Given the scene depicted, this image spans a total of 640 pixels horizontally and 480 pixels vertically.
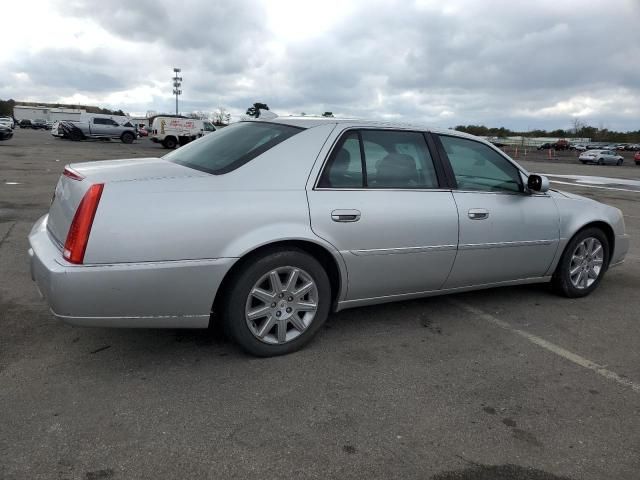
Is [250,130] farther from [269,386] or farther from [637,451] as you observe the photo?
[637,451]

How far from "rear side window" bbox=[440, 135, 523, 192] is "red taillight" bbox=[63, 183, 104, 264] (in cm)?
257

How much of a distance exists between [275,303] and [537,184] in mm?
2489

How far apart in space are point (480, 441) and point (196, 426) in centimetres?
141

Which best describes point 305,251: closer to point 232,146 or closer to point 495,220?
point 232,146

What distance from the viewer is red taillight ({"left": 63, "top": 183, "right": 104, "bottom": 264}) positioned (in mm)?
2771

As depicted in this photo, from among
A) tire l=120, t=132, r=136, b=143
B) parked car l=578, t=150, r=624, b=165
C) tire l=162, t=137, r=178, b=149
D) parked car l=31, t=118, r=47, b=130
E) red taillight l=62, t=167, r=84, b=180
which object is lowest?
red taillight l=62, t=167, r=84, b=180

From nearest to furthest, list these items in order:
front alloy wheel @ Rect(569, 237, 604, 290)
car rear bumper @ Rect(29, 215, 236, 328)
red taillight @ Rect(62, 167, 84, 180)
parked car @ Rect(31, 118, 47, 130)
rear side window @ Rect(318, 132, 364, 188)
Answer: car rear bumper @ Rect(29, 215, 236, 328) < red taillight @ Rect(62, 167, 84, 180) < rear side window @ Rect(318, 132, 364, 188) < front alloy wheel @ Rect(569, 237, 604, 290) < parked car @ Rect(31, 118, 47, 130)

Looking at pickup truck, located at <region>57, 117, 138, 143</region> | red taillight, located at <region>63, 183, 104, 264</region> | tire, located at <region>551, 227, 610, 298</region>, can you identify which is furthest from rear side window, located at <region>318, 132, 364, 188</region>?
pickup truck, located at <region>57, 117, 138, 143</region>

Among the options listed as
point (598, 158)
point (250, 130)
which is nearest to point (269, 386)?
point (250, 130)

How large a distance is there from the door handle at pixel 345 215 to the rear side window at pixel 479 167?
1.04 m

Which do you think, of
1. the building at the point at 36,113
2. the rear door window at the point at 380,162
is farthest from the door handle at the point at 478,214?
the building at the point at 36,113

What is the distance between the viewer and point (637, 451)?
8.41 ft

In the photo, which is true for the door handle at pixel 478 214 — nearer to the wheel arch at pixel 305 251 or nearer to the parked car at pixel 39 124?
the wheel arch at pixel 305 251

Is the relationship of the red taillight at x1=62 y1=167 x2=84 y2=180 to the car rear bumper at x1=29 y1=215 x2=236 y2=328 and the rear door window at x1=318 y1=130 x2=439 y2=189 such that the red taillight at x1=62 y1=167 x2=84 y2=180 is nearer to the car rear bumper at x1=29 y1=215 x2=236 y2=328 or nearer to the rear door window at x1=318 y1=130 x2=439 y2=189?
the car rear bumper at x1=29 y1=215 x2=236 y2=328
